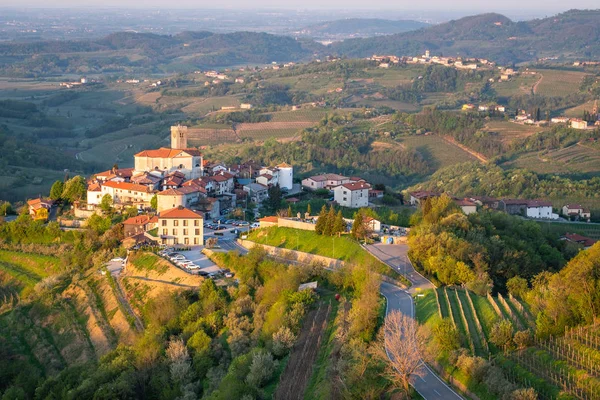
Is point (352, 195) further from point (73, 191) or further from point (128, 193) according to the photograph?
point (73, 191)

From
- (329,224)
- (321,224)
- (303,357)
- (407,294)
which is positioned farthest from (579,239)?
(303,357)

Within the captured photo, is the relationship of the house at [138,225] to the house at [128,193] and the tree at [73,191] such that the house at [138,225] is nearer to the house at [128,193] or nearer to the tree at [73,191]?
the house at [128,193]

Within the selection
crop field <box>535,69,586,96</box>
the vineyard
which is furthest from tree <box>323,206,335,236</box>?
crop field <box>535,69,586,96</box>

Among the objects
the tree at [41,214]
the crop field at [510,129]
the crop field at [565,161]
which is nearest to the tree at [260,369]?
the tree at [41,214]

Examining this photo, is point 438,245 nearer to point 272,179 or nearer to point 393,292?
point 393,292

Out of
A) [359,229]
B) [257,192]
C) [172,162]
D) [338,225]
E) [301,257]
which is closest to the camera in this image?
[301,257]

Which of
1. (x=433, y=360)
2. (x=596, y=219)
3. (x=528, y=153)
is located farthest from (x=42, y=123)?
(x=433, y=360)

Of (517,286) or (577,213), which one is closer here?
(517,286)
